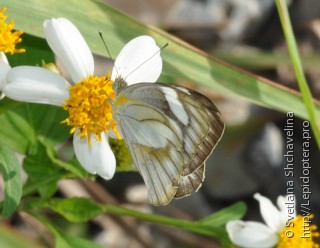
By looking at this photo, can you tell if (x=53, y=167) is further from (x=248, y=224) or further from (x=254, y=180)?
(x=254, y=180)

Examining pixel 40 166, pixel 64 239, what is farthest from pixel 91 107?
pixel 64 239

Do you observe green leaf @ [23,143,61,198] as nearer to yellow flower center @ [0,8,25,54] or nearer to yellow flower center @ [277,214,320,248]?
yellow flower center @ [0,8,25,54]

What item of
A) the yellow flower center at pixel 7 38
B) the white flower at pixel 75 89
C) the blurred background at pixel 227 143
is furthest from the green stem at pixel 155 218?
the blurred background at pixel 227 143

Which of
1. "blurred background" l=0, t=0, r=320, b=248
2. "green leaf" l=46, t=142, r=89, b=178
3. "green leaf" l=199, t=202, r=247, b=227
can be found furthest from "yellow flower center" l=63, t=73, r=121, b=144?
"blurred background" l=0, t=0, r=320, b=248

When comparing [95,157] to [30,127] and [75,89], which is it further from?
[30,127]

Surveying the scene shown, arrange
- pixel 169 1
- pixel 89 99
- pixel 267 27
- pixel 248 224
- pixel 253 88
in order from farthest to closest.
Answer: pixel 267 27 → pixel 169 1 → pixel 253 88 → pixel 248 224 → pixel 89 99

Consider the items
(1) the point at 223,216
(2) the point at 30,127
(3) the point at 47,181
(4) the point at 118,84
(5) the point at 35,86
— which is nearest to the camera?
(5) the point at 35,86

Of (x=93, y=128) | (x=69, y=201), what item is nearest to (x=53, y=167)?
(x=69, y=201)
